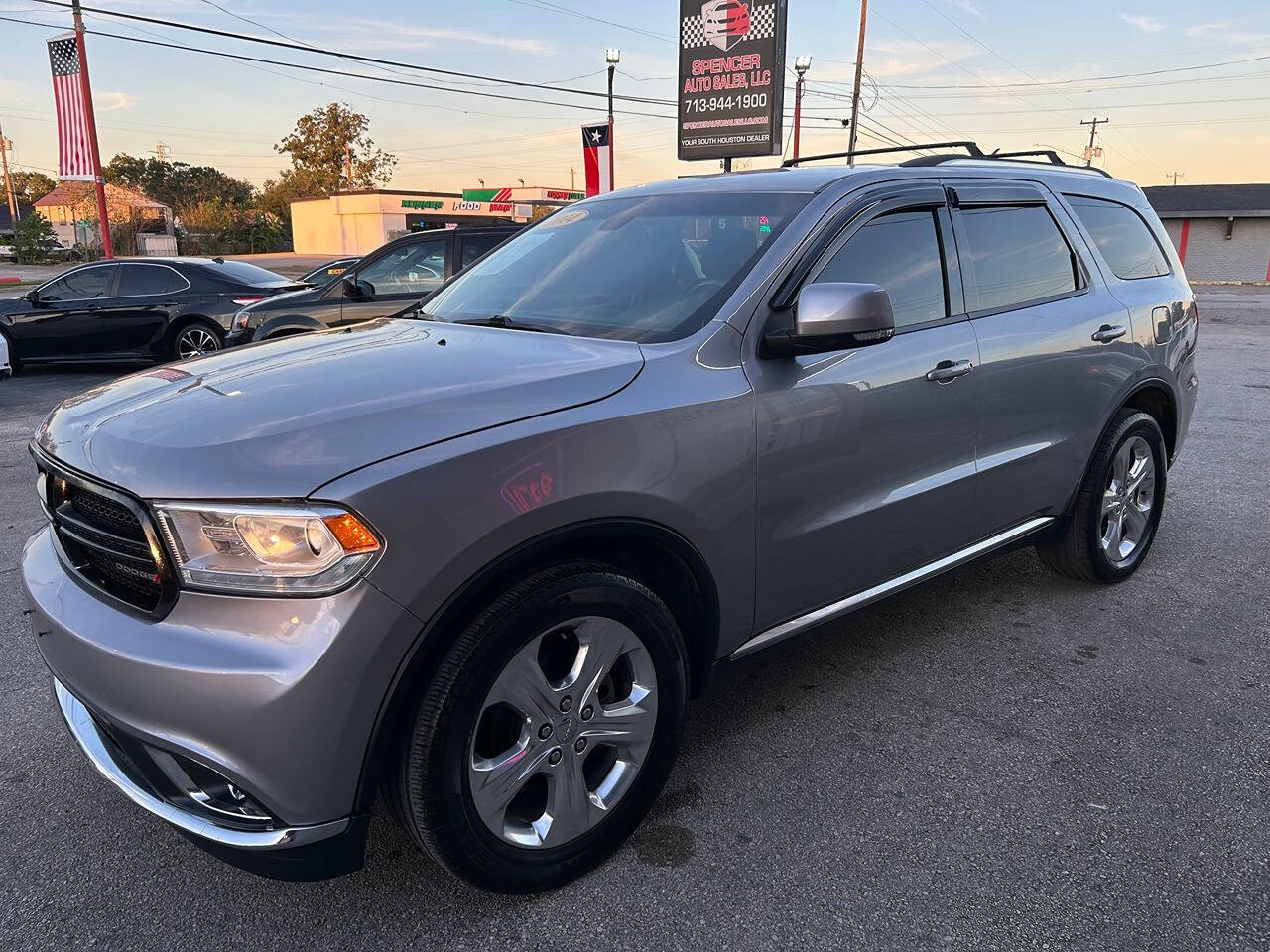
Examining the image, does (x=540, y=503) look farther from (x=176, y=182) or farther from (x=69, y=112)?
(x=176, y=182)

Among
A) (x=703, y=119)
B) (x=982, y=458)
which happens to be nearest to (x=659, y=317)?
(x=982, y=458)

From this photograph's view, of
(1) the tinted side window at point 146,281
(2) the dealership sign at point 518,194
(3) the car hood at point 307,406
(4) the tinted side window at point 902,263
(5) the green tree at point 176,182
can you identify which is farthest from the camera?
(5) the green tree at point 176,182

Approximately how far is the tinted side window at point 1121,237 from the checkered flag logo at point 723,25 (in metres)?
16.3

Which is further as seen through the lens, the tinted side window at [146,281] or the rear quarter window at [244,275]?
the rear quarter window at [244,275]

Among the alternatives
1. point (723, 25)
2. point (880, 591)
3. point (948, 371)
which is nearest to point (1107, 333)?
point (948, 371)

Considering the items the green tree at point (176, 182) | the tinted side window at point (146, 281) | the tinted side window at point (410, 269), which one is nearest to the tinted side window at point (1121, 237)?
the tinted side window at point (410, 269)

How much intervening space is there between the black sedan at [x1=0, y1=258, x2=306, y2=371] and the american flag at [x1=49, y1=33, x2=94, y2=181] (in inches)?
464

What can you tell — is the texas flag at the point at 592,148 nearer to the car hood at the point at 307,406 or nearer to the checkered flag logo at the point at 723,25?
the checkered flag logo at the point at 723,25

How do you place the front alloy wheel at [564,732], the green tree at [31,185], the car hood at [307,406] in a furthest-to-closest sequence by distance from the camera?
the green tree at [31,185] → the front alloy wheel at [564,732] → the car hood at [307,406]

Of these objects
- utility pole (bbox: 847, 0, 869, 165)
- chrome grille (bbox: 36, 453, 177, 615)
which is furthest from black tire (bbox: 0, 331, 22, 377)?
utility pole (bbox: 847, 0, 869, 165)

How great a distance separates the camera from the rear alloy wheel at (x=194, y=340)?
11.1 m

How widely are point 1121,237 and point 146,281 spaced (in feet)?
35.6

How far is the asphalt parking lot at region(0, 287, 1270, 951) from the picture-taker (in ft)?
7.27

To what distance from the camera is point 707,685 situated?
8.93ft
